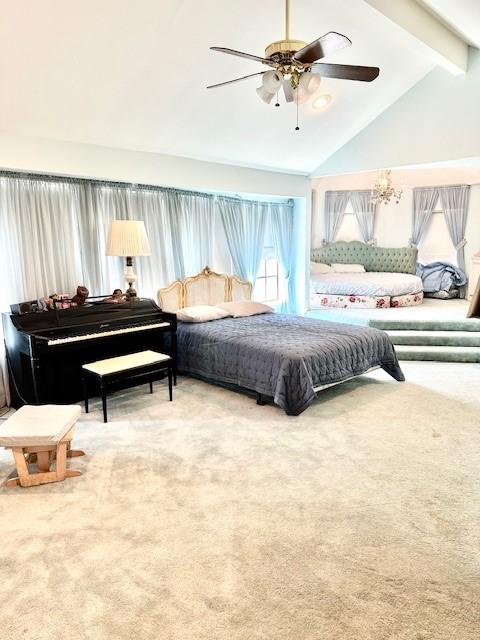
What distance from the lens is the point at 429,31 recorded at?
4.06 m

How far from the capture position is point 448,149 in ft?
16.4

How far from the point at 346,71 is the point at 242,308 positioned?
3.02 m

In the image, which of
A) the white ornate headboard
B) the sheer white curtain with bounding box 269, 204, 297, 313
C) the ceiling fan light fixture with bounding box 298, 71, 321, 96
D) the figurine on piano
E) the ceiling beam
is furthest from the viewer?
the sheer white curtain with bounding box 269, 204, 297, 313

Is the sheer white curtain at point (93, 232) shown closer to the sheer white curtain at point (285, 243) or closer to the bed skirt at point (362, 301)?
the sheer white curtain at point (285, 243)

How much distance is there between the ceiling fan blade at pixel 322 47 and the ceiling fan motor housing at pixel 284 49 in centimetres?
6

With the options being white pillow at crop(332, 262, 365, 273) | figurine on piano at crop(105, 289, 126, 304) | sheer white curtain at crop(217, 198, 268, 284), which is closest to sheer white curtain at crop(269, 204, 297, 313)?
sheer white curtain at crop(217, 198, 268, 284)

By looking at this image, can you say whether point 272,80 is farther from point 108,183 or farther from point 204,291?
point 204,291

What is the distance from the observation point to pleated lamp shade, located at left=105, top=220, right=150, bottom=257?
4.28 m

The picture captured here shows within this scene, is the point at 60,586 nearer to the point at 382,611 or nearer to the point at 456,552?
the point at 382,611

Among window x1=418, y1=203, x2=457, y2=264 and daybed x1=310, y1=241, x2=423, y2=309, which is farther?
window x1=418, y1=203, x2=457, y2=264

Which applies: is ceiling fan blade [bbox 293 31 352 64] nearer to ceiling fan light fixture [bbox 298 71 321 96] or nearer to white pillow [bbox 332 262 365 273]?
ceiling fan light fixture [bbox 298 71 321 96]

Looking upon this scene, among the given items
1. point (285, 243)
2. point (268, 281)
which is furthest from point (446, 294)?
point (268, 281)

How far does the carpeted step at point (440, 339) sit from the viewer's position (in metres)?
5.67

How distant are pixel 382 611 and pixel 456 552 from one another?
57 centimetres
